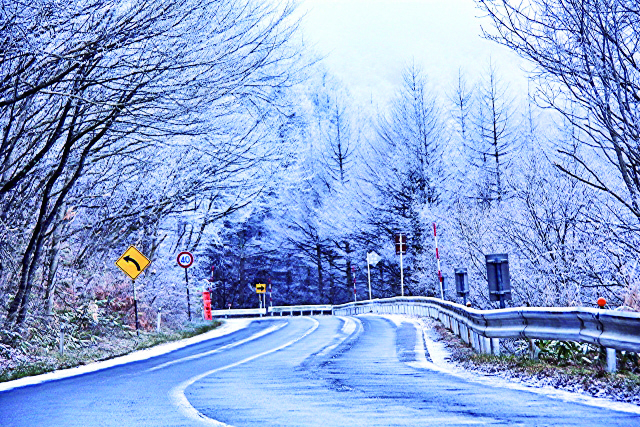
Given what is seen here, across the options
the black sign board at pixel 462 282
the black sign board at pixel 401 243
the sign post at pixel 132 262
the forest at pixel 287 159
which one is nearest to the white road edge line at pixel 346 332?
the black sign board at pixel 462 282

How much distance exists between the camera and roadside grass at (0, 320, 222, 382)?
13272mm

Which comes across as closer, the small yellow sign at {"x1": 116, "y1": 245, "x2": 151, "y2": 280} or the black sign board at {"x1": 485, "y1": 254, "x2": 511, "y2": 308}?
the black sign board at {"x1": 485, "y1": 254, "x2": 511, "y2": 308}

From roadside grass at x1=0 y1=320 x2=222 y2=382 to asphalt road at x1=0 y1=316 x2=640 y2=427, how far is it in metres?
1.21

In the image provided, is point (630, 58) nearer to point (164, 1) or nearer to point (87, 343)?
point (164, 1)

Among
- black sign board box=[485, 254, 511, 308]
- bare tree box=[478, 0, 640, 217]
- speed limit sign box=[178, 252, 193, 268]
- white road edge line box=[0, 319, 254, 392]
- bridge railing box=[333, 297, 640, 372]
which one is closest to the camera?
bridge railing box=[333, 297, 640, 372]

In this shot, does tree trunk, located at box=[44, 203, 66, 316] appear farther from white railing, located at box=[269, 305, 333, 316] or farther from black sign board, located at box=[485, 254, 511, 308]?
white railing, located at box=[269, 305, 333, 316]

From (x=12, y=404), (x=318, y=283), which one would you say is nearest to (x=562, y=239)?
(x=12, y=404)

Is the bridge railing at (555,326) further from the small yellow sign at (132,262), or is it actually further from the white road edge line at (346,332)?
the small yellow sign at (132,262)

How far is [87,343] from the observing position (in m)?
18.8

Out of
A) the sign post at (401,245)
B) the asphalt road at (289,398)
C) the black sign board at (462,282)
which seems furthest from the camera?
the sign post at (401,245)

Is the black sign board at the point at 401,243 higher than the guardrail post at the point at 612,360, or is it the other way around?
the black sign board at the point at 401,243

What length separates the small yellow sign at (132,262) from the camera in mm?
20562

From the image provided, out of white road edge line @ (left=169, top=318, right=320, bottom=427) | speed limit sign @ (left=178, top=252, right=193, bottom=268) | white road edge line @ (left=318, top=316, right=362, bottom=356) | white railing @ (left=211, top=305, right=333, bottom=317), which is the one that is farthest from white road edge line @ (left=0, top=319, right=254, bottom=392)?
white railing @ (left=211, top=305, right=333, bottom=317)

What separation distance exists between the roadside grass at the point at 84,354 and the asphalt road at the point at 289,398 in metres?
1.21
